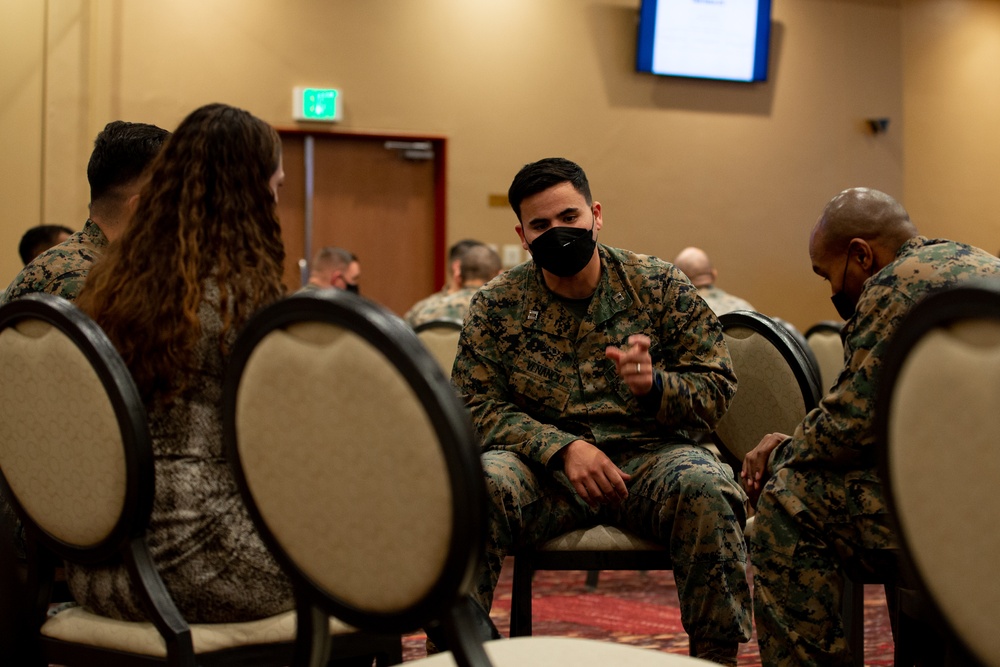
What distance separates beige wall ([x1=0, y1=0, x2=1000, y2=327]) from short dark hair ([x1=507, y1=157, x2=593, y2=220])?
14.8 feet

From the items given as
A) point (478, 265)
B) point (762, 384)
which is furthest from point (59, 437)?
point (478, 265)

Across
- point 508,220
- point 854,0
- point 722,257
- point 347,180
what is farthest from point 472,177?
point 854,0

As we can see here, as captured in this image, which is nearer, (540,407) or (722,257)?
(540,407)

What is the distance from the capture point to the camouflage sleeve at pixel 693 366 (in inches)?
89.3

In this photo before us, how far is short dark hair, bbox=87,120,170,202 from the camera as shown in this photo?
7.38ft

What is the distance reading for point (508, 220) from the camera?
23.2ft

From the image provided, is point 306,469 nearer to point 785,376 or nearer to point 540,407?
point 540,407

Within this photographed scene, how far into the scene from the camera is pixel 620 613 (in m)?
3.36

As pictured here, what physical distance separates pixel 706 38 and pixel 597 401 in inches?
217

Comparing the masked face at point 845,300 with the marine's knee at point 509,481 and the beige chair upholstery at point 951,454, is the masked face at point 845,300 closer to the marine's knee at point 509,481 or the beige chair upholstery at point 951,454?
the marine's knee at point 509,481

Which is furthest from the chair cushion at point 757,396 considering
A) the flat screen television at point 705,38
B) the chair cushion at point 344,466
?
the flat screen television at point 705,38

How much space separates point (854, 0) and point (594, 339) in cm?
638

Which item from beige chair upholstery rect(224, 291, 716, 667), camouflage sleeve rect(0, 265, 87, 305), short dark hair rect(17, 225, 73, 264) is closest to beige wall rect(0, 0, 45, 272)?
short dark hair rect(17, 225, 73, 264)

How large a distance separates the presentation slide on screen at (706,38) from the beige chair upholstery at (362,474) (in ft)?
21.2
